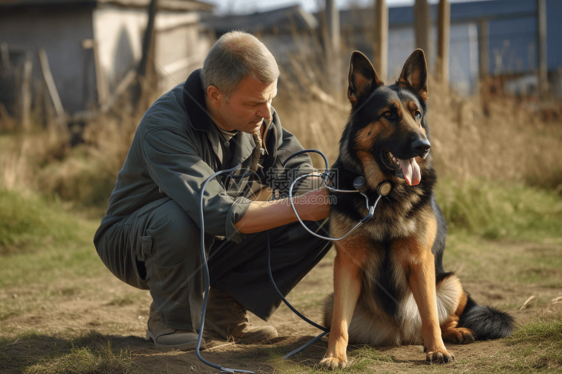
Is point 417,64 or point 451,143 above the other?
point 417,64

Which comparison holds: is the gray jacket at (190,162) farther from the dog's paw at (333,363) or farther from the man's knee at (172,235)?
the dog's paw at (333,363)

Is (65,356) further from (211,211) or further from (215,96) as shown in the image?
(215,96)

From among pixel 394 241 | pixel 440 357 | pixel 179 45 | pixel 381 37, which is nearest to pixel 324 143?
pixel 381 37

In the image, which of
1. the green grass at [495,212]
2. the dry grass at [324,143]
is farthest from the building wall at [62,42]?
the green grass at [495,212]

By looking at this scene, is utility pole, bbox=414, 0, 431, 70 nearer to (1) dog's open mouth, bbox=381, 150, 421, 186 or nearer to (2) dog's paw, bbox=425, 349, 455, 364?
(1) dog's open mouth, bbox=381, 150, 421, 186

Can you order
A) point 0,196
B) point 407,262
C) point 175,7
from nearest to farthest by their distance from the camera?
point 407,262 < point 0,196 < point 175,7

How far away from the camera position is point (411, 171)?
265 centimetres

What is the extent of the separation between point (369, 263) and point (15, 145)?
26.1ft

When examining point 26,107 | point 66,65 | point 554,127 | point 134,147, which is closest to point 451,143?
point 554,127

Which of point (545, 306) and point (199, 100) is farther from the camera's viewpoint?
point (545, 306)

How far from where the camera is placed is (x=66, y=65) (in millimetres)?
13883

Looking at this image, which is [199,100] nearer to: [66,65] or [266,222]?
[266,222]

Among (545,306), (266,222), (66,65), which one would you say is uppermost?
(66,65)

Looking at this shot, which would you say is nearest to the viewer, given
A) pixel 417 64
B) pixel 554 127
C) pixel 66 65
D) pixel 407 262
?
pixel 407 262
